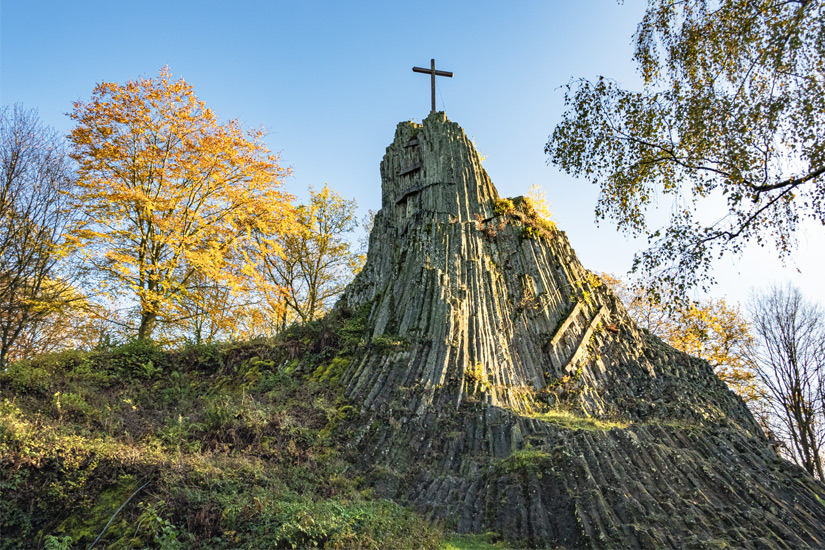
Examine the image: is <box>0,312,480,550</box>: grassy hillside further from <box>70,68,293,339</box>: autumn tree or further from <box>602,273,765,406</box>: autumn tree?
<box>602,273,765,406</box>: autumn tree

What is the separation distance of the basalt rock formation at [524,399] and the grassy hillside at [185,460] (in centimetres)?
110

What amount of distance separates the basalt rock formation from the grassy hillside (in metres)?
1.10

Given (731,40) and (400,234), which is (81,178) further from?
(731,40)

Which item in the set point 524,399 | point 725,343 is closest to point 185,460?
point 524,399

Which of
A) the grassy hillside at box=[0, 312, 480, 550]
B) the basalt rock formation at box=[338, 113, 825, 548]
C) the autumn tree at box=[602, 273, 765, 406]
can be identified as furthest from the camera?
the autumn tree at box=[602, 273, 765, 406]

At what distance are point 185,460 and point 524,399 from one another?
8154mm

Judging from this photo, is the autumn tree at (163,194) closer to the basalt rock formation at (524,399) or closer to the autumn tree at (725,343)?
the basalt rock formation at (524,399)

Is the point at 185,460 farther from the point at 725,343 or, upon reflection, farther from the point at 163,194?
the point at 725,343

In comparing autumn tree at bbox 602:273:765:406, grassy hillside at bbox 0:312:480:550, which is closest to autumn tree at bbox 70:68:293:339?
grassy hillside at bbox 0:312:480:550

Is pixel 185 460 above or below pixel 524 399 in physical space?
below

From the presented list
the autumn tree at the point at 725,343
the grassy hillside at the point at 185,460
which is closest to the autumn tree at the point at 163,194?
the grassy hillside at the point at 185,460

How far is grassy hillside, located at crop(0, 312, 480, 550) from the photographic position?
302 inches

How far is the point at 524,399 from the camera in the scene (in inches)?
512

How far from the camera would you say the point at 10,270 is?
48.5 feet
